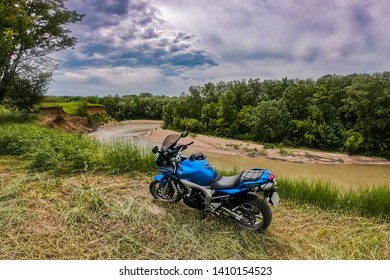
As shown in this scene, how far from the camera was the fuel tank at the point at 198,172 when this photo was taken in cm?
256

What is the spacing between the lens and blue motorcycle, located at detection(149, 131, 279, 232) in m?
2.33

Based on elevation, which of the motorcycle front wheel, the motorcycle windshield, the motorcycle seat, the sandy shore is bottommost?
the sandy shore

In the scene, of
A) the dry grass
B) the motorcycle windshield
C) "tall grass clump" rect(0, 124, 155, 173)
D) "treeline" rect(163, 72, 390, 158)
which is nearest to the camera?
the dry grass

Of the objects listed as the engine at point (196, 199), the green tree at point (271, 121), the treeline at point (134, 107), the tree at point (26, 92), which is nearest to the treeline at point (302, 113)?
the green tree at point (271, 121)

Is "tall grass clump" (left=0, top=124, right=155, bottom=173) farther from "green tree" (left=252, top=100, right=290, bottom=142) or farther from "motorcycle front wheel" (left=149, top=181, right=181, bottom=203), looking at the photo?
"green tree" (left=252, top=100, right=290, bottom=142)

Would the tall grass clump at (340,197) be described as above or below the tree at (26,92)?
below

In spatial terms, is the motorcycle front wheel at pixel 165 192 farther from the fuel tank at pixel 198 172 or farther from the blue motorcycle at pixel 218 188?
the fuel tank at pixel 198 172

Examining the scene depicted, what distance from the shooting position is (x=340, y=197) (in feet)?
10.7

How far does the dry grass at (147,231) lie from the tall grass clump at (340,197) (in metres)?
0.17

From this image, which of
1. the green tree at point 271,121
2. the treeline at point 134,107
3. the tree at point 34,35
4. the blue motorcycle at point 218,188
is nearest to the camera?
the blue motorcycle at point 218,188

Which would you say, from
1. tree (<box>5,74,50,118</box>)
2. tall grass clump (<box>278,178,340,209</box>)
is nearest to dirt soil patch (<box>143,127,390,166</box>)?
tree (<box>5,74,50,118</box>)

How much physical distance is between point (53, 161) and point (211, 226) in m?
2.60

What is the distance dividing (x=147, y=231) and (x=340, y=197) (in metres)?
2.26

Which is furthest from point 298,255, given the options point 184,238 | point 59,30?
point 59,30
